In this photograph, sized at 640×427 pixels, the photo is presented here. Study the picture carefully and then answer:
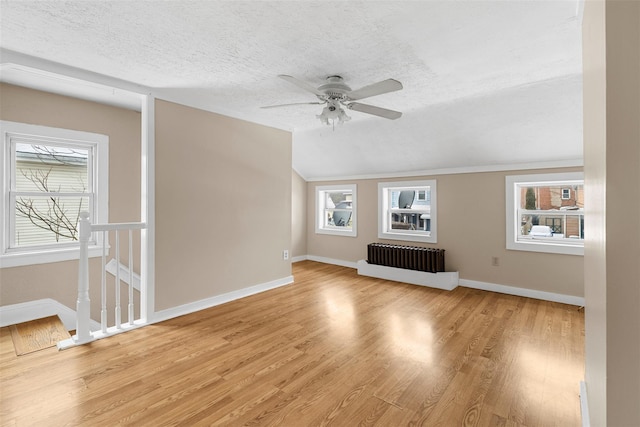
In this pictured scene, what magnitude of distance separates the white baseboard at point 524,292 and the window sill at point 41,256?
519cm

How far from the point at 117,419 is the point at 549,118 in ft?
15.1

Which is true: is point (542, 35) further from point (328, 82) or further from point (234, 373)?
point (234, 373)

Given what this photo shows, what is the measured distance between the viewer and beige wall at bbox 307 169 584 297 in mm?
3789

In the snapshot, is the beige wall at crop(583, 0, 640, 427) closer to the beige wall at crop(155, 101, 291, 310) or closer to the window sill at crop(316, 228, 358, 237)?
the beige wall at crop(155, 101, 291, 310)

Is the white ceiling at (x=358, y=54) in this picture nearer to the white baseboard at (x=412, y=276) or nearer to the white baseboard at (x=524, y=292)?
the white baseboard at (x=524, y=292)

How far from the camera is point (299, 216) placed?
650 centimetres

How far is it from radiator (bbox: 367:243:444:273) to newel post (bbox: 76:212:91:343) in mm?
3966

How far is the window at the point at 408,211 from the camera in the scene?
4.92 m

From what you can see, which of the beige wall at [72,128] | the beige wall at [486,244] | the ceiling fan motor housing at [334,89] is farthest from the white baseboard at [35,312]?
the beige wall at [486,244]

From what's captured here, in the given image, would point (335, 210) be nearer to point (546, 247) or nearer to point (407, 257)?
point (407, 257)

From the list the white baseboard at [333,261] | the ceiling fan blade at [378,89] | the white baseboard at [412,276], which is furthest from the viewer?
the white baseboard at [333,261]

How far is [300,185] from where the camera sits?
21.4ft

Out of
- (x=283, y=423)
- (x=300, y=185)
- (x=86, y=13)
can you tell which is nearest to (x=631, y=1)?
(x=283, y=423)

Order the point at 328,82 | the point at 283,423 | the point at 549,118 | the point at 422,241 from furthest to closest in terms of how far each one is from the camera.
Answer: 1. the point at 422,241
2. the point at 549,118
3. the point at 328,82
4. the point at 283,423
